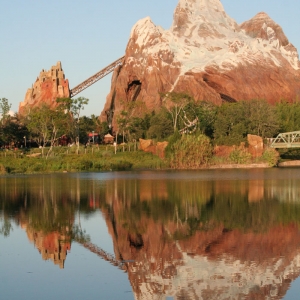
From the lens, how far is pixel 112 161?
178 feet

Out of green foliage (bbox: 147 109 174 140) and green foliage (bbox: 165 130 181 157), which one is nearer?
green foliage (bbox: 165 130 181 157)

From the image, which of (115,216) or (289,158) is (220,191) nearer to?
(115,216)

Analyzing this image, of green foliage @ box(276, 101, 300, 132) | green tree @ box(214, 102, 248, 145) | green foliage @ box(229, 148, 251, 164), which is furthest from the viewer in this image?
green foliage @ box(276, 101, 300, 132)

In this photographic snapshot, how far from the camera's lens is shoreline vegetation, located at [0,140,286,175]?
5034cm

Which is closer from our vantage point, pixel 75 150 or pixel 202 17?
pixel 75 150

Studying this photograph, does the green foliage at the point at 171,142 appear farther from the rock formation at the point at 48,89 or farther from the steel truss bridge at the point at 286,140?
the rock formation at the point at 48,89

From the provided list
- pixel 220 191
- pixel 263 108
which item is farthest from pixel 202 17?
pixel 220 191

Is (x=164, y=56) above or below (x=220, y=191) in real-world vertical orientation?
above

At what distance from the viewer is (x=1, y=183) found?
37.1 metres

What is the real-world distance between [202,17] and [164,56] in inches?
311

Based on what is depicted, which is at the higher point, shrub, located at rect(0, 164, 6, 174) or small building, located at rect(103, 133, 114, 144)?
small building, located at rect(103, 133, 114, 144)

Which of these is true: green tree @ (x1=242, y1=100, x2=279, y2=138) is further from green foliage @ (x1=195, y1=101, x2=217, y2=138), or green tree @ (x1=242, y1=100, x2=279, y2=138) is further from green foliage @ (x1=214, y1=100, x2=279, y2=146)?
green foliage @ (x1=195, y1=101, x2=217, y2=138)

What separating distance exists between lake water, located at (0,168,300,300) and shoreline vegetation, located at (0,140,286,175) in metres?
23.7

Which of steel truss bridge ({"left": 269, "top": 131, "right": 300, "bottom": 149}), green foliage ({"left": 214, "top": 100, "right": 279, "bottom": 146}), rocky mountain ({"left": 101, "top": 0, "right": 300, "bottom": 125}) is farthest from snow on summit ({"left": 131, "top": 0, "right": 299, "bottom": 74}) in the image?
steel truss bridge ({"left": 269, "top": 131, "right": 300, "bottom": 149})
